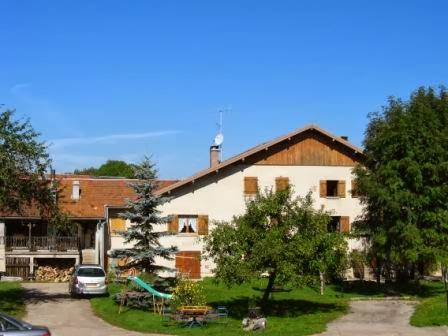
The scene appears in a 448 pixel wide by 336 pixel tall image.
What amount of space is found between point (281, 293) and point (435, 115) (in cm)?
1132

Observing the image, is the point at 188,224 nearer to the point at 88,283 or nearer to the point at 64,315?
the point at 88,283

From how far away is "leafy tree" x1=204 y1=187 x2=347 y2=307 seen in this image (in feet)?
77.6

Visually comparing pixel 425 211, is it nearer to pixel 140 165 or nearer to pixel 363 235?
pixel 363 235

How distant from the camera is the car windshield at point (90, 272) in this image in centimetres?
3185

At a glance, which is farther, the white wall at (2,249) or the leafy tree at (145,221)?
the white wall at (2,249)

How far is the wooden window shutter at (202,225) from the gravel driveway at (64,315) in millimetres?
8125

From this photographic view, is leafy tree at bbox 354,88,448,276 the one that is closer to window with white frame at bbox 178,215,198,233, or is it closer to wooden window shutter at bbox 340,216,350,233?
wooden window shutter at bbox 340,216,350,233

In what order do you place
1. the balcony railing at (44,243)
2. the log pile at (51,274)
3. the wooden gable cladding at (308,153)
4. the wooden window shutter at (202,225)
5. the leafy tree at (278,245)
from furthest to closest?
the balcony railing at (44,243), the log pile at (51,274), the wooden gable cladding at (308,153), the wooden window shutter at (202,225), the leafy tree at (278,245)

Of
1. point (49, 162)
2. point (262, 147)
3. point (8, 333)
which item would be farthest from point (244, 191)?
point (8, 333)

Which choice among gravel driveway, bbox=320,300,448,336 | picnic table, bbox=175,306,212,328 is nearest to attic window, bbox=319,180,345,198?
gravel driveway, bbox=320,300,448,336

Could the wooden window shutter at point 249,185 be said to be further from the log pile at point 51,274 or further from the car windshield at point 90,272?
the log pile at point 51,274

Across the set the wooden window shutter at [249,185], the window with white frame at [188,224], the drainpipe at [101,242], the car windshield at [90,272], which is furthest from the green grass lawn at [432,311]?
the drainpipe at [101,242]

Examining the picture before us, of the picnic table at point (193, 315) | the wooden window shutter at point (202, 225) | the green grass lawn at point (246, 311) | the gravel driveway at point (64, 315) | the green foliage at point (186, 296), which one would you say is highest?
the wooden window shutter at point (202, 225)

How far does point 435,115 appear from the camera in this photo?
109 feet
